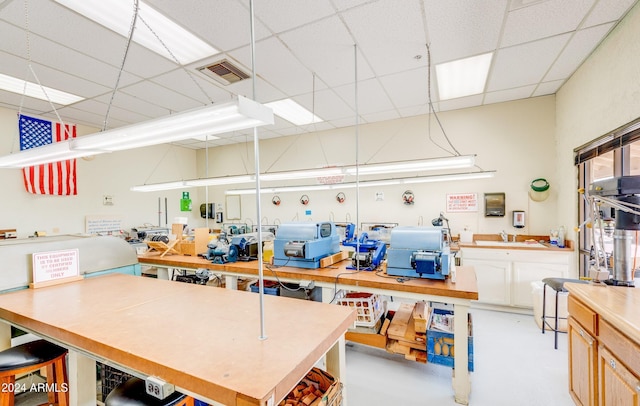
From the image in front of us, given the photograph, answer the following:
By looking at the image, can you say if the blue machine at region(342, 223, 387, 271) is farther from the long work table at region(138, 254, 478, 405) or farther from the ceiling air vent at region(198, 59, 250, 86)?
the ceiling air vent at region(198, 59, 250, 86)

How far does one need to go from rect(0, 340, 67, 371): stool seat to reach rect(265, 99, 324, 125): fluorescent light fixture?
374 centimetres

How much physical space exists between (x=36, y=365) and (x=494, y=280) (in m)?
5.00

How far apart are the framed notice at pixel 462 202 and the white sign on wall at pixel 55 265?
5.25 metres

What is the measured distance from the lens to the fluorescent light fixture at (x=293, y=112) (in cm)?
450

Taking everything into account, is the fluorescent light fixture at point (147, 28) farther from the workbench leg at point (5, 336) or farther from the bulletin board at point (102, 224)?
the bulletin board at point (102, 224)

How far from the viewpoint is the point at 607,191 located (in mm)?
1896

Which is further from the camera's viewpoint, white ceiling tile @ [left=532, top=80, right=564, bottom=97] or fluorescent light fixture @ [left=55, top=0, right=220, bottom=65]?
white ceiling tile @ [left=532, top=80, right=564, bottom=97]

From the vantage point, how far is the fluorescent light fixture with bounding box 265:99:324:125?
14.8 feet

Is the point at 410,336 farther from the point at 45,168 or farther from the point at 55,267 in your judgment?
the point at 45,168

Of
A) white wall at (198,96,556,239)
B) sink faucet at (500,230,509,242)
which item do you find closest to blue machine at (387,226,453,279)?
sink faucet at (500,230,509,242)

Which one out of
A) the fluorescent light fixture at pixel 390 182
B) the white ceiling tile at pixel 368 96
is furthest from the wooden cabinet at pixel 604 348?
the white ceiling tile at pixel 368 96

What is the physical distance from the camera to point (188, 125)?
1.33 meters

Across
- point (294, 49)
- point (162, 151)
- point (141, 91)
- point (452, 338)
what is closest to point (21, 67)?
point (141, 91)

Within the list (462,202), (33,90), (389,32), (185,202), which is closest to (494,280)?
(462,202)
